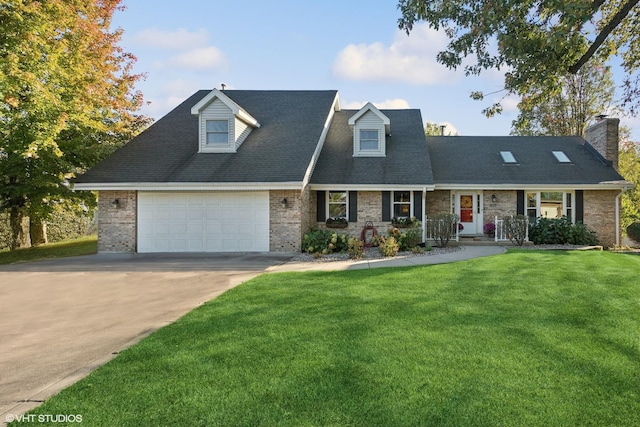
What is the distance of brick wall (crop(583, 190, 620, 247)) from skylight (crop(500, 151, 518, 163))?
3.39 meters

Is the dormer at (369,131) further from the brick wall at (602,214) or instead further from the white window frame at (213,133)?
the brick wall at (602,214)

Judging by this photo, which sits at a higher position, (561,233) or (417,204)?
(417,204)

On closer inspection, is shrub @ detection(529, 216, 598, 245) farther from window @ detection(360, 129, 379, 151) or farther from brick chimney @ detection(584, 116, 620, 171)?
window @ detection(360, 129, 379, 151)

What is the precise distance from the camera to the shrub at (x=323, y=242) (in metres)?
13.7

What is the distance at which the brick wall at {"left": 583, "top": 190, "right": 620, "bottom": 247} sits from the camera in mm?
16203

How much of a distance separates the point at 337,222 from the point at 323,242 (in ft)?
5.90

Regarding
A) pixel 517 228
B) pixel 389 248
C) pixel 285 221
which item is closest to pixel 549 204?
pixel 517 228

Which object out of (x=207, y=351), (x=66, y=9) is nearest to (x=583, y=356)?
(x=207, y=351)

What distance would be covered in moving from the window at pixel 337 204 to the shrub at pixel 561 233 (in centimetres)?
818

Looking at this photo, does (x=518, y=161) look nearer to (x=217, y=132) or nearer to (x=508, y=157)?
(x=508, y=157)

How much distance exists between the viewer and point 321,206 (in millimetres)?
15781

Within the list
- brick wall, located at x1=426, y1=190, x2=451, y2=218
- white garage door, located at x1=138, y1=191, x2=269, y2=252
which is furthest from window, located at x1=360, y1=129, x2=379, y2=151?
white garage door, located at x1=138, y1=191, x2=269, y2=252

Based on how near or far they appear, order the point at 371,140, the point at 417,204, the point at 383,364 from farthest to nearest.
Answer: the point at 371,140 < the point at 417,204 < the point at 383,364

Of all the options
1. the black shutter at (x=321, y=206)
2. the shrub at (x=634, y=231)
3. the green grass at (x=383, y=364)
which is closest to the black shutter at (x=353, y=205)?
the black shutter at (x=321, y=206)
